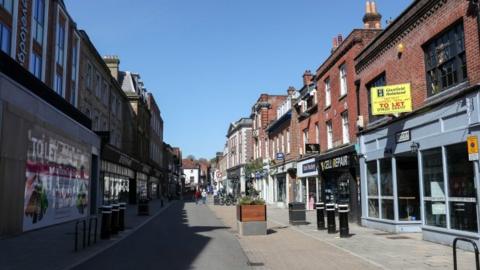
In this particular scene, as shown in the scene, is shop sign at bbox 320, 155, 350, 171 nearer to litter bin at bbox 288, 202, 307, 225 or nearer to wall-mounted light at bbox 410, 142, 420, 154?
litter bin at bbox 288, 202, 307, 225

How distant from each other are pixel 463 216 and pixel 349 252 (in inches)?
124

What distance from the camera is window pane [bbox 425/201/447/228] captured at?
14.2 meters

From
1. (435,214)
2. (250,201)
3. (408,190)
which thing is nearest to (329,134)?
(408,190)

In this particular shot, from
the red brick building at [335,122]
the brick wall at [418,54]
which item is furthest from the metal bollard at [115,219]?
the brick wall at [418,54]

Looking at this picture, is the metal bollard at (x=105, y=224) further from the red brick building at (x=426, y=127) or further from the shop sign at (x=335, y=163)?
the shop sign at (x=335, y=163)

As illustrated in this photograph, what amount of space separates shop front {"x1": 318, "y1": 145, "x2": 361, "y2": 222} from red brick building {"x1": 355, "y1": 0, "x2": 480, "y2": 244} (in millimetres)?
1657

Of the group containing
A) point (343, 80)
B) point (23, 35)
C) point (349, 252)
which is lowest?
point (349, 252)

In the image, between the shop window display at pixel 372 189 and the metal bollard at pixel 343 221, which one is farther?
the shop window display at pixel 372 189

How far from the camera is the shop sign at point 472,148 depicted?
12.0 m

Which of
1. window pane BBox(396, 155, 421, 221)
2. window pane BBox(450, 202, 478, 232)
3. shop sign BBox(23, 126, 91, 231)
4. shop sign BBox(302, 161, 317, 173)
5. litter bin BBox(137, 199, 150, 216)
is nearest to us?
window pane BBox(450, 202, 478, 232)

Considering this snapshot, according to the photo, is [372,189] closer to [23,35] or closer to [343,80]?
[343,80]

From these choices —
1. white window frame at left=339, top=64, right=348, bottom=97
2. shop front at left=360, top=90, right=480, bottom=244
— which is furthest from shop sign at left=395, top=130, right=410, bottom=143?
white window frame at left=339, top=64, right=348, bottom=97

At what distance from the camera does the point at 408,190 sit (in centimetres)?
1784

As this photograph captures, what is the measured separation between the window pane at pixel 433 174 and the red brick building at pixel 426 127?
28 millimetres
